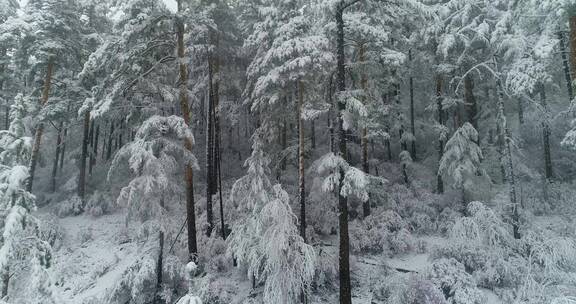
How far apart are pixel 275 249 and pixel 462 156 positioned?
11.9 metres

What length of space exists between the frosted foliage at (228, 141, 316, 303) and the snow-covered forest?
0.07 m

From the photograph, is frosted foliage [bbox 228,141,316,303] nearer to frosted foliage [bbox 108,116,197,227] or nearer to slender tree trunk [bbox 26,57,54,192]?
frosted foliage [bbox 108,116,197,227]

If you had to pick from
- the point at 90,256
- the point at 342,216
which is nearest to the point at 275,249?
the point at 342,216

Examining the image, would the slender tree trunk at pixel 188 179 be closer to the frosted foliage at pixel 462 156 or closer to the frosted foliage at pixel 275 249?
the frosted foliage at pixel 275 249

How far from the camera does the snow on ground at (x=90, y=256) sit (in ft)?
47.8

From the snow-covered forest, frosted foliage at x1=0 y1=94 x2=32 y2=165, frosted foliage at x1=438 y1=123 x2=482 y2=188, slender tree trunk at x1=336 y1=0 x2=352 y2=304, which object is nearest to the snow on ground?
the snow-covered forest

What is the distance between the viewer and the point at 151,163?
12875mm

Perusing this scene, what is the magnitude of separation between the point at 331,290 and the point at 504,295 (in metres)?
5.70

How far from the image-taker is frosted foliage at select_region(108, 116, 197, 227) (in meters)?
12.8

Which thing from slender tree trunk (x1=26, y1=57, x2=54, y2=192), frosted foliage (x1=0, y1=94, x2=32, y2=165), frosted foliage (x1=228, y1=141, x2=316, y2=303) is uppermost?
slender tree trunk (x1=26, y1=57, x2=54, y2=192)

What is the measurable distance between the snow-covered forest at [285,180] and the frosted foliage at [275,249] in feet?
0.23

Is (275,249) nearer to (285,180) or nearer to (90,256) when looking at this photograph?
(90,256)

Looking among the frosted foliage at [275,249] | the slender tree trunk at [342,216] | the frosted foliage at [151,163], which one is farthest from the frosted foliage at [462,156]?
the frosted foliage at [151,163]

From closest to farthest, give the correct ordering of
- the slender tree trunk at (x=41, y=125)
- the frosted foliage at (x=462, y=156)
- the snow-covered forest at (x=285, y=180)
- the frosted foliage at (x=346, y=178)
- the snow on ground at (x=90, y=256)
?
the frosted foliage at (x=346, y=178), the snow-covered forest at (x=285, y=180), the snow on ground at (x=90, y=256), the frosted foliage at (x=462, y=156), the slender tree trunk at (x=41, y=125)
